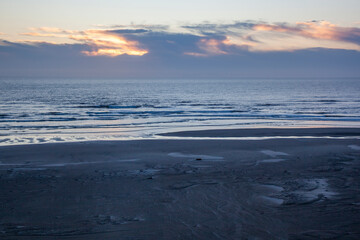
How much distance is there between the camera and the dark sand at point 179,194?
5.84 meters

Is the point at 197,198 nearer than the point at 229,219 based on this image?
No

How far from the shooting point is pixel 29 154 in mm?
12617

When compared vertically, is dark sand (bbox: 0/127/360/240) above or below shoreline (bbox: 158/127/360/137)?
above

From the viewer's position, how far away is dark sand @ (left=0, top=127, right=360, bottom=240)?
584 centimetres

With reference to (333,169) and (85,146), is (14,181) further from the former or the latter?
→ (333,169)

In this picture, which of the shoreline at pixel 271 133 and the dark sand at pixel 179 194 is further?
the shoreline at pixel 271 133

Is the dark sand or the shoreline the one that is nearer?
the dark sand

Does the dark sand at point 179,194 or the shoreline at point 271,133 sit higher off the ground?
the dark sand at point 179,194

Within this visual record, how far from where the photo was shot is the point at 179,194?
775cm

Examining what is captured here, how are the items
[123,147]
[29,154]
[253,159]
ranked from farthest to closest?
[123,147], [29,154], [253,159]

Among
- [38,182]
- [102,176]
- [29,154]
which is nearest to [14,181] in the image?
[38,182]

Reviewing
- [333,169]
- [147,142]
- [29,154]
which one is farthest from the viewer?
[147,142]

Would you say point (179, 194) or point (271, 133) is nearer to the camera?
point (179, 194)

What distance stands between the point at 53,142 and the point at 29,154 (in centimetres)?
334
